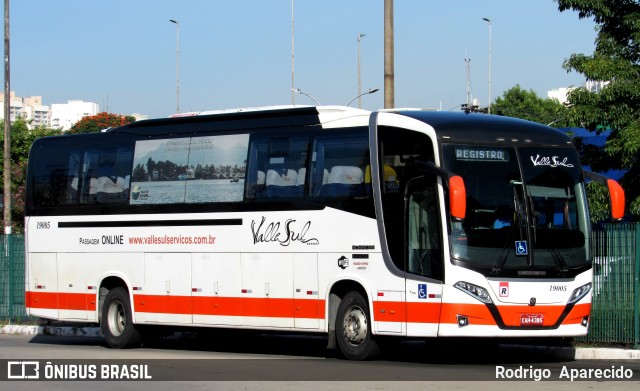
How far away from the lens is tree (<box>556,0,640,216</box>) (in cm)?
2173

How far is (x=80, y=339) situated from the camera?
81.5 feet

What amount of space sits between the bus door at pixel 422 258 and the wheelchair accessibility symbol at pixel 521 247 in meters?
1.04

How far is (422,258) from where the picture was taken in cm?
1603

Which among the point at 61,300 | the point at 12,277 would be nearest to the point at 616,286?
the point at 61,300

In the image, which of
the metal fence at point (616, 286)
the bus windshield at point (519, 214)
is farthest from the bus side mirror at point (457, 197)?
the metal fence at point (616, 286)

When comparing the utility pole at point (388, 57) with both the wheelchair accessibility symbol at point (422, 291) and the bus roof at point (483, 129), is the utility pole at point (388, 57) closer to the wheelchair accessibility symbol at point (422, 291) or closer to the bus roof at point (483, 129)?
the bus roof at point (483, 129)

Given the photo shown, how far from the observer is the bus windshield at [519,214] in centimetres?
1556

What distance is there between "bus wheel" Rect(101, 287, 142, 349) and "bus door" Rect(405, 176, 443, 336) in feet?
22.2

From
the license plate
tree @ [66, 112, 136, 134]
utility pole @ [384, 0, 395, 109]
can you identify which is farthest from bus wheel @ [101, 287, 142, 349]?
tree @ [66, 112, 136, 134]

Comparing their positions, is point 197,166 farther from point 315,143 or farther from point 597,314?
point 597,314

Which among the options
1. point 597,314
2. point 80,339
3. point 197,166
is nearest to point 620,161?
point 597,314

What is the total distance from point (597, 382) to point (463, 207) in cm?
285

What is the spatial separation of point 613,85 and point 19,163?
47.6 metres

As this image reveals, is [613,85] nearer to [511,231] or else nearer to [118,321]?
[511,231]
